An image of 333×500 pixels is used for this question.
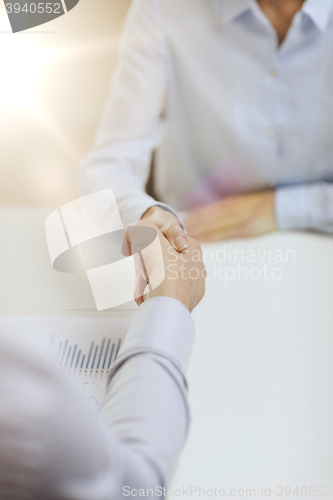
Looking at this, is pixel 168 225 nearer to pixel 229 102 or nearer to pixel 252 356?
pixel 252 356

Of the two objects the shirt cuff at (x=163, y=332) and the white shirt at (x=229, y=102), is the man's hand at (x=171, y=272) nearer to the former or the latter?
the shirt cuff at (x=163, y=332)

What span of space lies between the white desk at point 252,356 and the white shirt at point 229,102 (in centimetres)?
11

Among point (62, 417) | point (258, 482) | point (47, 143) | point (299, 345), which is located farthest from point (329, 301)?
point (47, 143)

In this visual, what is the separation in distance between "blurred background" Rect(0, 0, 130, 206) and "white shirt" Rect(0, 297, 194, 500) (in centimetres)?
30

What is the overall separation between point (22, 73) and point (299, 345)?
413mm

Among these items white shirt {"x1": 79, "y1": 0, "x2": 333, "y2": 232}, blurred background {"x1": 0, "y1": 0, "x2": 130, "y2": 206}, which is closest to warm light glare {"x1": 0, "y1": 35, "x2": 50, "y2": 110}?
blurred background {"x1": 0, "y1": 0, "x2": 130, "y2": 206}

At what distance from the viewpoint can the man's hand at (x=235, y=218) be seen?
460 millimetres

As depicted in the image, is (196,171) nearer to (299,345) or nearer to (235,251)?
(235,251)

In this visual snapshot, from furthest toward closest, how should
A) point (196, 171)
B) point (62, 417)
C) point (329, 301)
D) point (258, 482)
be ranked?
point (196, 171), point (329, 301), point (258, 482), point (62, 417)

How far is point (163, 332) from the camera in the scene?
0.77 ft

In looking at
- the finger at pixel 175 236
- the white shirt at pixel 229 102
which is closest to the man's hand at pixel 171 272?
the finger at pixel 175 236

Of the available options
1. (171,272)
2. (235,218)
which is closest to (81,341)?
(171,272)

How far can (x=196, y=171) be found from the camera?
598mm

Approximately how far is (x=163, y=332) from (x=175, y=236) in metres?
0.13
